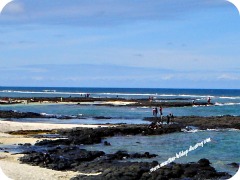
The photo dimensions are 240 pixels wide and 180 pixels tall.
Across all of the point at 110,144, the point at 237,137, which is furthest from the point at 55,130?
the point at 237,137

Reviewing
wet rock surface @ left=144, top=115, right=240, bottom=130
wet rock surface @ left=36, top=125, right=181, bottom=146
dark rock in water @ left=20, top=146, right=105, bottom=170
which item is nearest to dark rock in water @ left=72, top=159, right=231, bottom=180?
dark rock in water @ left=20, top=146, right=105, bottom=170

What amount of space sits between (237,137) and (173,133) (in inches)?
148

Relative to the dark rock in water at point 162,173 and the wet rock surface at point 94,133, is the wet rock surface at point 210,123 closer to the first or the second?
the wet rock surface at point 94,133

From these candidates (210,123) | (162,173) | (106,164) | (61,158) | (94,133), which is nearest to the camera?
(162,173)

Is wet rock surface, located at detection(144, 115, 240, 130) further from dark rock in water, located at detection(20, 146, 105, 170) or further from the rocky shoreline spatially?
dark rock in water, located at detection(20, 146, 105, 170)

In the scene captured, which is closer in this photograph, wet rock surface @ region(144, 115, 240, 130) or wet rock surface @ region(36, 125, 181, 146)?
wet rock surface @ region(36, 125, 181, 146)

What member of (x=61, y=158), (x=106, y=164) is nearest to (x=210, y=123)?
(x=61, y=158)

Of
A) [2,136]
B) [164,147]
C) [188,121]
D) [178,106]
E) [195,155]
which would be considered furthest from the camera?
[178,106]

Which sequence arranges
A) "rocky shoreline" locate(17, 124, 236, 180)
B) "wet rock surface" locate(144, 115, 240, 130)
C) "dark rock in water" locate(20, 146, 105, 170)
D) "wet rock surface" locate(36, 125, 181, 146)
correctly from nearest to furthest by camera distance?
"rocky shoreline" locate(17, 124, 236, 180) → "dark rock in water" locate(20, 146, 105, 170) → "wet rock surface" locate(36, 125, 181, 146) → "wet rock surface" locate(144, 115, 240, 130)

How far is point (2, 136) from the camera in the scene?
23.9 m

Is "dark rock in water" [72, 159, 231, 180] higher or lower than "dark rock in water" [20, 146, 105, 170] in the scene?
higher

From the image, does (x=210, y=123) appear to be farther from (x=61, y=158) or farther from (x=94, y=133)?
(x=61, y=158)

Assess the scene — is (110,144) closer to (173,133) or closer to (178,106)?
(173,133)

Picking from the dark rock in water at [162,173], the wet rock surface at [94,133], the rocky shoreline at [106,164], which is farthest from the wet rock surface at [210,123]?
the dark rock in water at [162,173]
